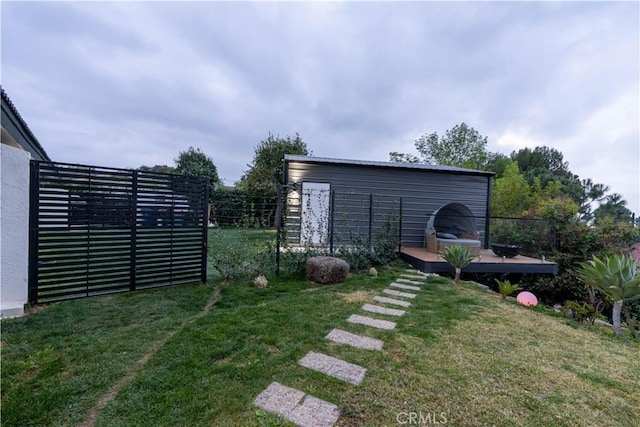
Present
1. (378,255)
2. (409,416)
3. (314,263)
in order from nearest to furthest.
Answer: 1. (409,416)
2. (314,263)
3. (378,255)

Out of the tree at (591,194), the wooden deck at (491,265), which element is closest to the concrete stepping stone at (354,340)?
the wooden deck at (491,265)

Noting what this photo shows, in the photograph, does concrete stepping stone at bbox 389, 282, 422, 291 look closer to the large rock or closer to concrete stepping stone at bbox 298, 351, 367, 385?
the large rock

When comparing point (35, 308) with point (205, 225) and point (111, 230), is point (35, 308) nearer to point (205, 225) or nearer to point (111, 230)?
point (111, 230)

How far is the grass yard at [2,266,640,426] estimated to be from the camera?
1.67m

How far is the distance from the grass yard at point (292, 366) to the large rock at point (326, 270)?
1.17 metres

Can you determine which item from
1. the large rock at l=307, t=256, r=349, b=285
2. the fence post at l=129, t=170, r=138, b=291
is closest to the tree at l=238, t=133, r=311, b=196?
the large rock at l=307, t=256, r=349, b=285

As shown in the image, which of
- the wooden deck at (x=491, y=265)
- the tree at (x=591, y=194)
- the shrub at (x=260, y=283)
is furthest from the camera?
the tree at (x=591, y=194)

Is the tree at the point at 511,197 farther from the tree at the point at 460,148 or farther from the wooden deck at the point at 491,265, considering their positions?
the wooden deck at the point at 491,265

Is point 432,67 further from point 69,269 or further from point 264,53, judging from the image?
point 69,269

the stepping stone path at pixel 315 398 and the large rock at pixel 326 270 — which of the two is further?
the large rock at pixel 326 270

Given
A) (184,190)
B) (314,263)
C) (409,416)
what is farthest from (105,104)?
(409,416)

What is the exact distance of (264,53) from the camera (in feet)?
26.0

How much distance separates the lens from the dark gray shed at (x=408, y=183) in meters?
7.96

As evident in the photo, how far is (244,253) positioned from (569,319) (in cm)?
535
